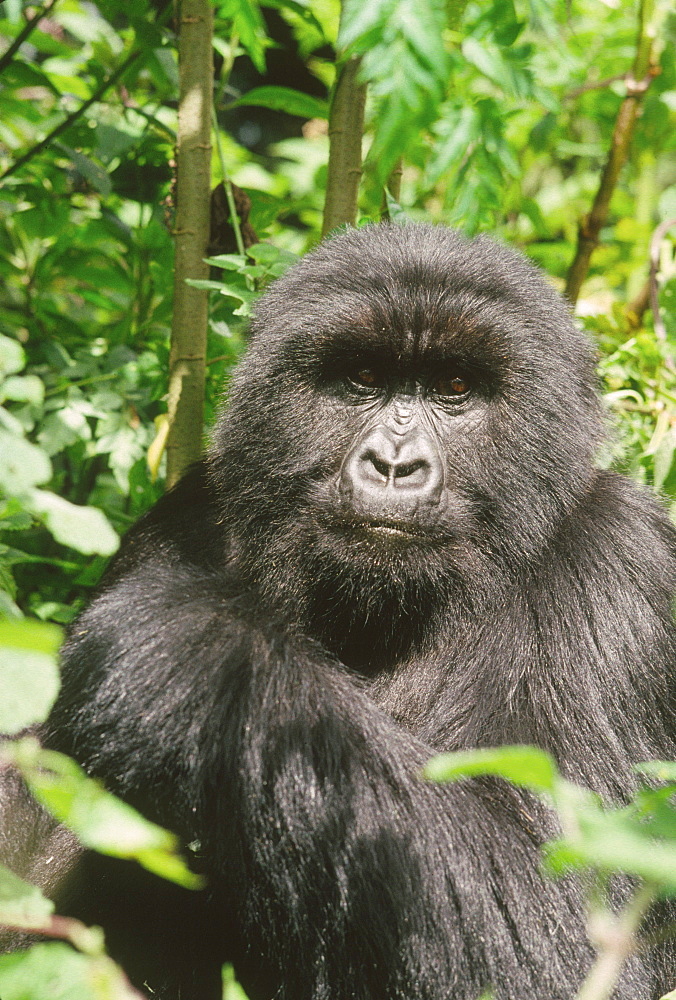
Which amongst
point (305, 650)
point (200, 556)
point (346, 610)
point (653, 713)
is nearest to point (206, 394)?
point (200, 556)

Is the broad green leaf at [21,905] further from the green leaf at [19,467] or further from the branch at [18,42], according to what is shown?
the branch at [18,42]

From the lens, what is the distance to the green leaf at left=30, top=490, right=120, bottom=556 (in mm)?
1150

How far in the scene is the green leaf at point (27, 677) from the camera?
1.03m

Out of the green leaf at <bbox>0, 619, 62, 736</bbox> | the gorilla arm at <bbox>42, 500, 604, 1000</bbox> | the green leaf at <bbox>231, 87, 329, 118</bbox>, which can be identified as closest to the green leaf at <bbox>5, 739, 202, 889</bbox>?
the green leaf at <bbox>0, 619, 62, 736</bbox>

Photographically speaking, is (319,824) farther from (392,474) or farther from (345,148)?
(345,148)

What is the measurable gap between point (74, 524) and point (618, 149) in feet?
13.4

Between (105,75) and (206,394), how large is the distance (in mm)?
1543

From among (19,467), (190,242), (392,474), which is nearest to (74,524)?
(19,467)

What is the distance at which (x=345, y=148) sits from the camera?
356 centimetres

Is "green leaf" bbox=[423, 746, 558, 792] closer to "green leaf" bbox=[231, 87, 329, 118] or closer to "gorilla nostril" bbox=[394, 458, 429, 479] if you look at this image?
"gorilla nostril" bbox=[394, 458, 429, 479]

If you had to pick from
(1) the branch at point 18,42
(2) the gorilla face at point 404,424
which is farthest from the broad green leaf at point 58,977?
(1) the branch at point 18,42

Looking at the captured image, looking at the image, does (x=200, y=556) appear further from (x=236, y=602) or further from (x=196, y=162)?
(x=196, y=162)

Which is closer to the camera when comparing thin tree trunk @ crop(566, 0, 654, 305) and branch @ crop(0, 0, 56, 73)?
branch @ crop(0, 0, 56, 73)

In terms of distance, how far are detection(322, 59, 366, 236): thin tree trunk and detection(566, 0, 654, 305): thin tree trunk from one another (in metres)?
1.37
